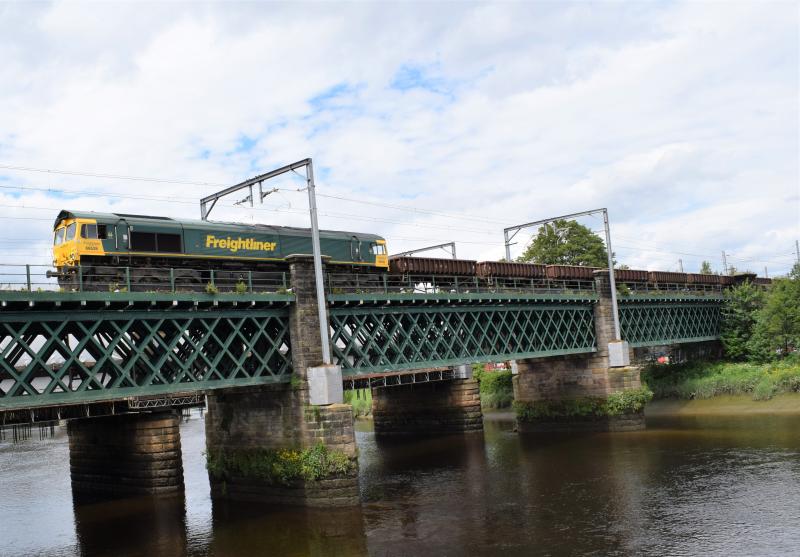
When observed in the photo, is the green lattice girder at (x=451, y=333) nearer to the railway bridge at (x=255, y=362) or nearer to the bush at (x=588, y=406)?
the railway bridge at (x=255, y=362)

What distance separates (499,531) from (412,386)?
103 feet

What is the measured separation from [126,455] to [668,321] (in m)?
39.7

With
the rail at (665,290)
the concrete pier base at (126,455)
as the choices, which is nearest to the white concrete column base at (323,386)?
the concrete pier base at (126,455)

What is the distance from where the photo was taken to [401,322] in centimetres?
3569

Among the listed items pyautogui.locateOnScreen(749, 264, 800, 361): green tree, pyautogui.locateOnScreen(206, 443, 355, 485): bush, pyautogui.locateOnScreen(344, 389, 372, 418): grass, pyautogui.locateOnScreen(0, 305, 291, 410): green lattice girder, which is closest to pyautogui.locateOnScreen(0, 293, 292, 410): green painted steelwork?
pyautogui.locateOnScreen(0, 305, 291, 410): green lattice girder

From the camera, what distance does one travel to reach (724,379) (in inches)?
2172

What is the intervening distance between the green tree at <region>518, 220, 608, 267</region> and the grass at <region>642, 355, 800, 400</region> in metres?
18.2

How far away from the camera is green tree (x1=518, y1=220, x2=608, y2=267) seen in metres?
77.2

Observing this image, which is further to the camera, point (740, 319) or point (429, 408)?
point (740, 319)

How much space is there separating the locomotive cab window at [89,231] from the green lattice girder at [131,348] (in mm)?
4182

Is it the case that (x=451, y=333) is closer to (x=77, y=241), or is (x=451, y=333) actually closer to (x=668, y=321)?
(x=77, y=241)

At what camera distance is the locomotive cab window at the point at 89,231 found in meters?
28.2

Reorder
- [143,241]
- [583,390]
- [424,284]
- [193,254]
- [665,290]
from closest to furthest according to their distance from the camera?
[143,241], [193,254], [424,284], [583,390], [665,290]

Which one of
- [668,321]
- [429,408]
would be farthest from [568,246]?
[429,408]
